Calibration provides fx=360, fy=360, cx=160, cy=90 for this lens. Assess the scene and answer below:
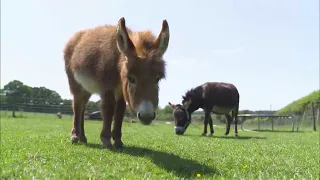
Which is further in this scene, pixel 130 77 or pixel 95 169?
pixel 130 77

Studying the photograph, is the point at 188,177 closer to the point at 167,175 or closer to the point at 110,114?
the point at 167,175

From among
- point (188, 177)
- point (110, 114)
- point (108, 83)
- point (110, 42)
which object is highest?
point (110, 42)

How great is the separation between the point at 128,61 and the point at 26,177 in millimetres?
3148

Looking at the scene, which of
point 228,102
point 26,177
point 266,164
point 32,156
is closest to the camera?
point 26,177

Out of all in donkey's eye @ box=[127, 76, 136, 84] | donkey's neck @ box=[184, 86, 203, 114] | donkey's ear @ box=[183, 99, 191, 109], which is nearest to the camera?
donkey's eye @ box=[127, 76, 136, 84]

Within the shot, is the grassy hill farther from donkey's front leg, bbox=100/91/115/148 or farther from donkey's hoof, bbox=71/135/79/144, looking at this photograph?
donkey's front leg, bbox=100/91/115/148

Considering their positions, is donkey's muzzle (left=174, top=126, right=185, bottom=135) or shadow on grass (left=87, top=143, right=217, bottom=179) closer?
shadow on grass (left=87, top=143, right=217, bottom=179)

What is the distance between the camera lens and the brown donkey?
20.0 feet

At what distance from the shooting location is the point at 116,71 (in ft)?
24.2

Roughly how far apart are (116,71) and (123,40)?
0.88 meters

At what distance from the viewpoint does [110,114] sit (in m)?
7.63

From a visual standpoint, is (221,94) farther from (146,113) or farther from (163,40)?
(146,113)

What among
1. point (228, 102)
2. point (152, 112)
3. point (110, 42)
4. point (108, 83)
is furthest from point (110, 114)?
point (228, 102)

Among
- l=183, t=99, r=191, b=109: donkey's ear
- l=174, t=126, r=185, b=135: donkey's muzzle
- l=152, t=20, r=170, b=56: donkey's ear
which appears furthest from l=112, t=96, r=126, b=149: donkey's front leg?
l=183, t=99, r=191, b=109: donkey's ear
